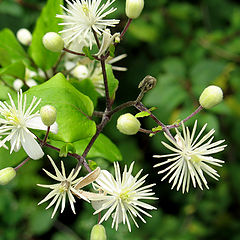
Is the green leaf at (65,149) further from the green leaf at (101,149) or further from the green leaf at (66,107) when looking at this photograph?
the green leaf at (101,149)

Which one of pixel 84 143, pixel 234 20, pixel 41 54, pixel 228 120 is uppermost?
pixel 234 20

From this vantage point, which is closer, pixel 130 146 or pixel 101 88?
pixel 101 88

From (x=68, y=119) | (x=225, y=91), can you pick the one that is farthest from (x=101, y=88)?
(x=225, y=91)

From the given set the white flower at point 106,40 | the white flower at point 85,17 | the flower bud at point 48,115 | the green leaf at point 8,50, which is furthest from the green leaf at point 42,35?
the flower bud at point 48,115

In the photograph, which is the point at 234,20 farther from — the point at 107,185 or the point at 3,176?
the point at 3,176

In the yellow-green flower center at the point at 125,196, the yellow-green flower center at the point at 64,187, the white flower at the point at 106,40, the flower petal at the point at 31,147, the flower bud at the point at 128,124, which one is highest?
the white flower at the point at 106,40

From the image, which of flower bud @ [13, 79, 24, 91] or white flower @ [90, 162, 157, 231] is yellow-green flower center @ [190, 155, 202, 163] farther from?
flower bud @ [13, 79, 24, 91]
